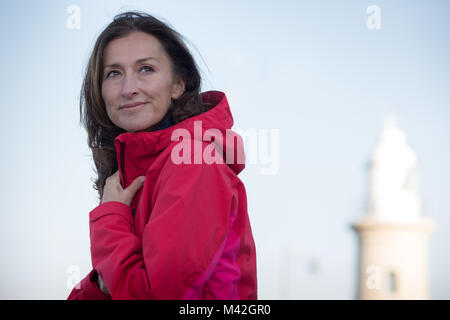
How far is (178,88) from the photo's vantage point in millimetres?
1993

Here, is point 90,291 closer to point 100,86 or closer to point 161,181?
point 161,181

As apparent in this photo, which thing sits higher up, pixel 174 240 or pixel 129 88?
pixel 129 88

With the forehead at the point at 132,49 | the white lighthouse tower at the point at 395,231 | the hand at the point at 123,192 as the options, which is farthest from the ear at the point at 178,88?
the white lighthouse tower at the point at 395,231

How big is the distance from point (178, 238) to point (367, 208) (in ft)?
52.4

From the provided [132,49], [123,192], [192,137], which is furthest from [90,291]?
[132,49]

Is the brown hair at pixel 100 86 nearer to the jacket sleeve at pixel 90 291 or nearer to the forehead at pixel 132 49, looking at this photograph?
the forehead at pixel 132 49

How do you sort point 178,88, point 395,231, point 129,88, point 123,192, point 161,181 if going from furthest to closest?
point 395,231 < point 178,88 < point 129,88 < point 123,192 < point 161,181

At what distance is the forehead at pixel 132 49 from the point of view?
6.20ft

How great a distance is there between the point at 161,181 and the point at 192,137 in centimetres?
16

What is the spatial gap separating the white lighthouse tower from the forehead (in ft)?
49.2

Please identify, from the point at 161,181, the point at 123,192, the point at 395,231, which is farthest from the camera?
the point at 395,231

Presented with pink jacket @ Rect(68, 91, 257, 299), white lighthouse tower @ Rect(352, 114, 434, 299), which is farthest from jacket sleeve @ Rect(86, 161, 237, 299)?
white lighthouse tower @ Rect(352, 114, 434, 299)

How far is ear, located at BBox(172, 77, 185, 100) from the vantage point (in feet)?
6.47

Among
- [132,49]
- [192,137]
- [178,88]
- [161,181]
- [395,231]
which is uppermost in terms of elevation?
[132,49]
